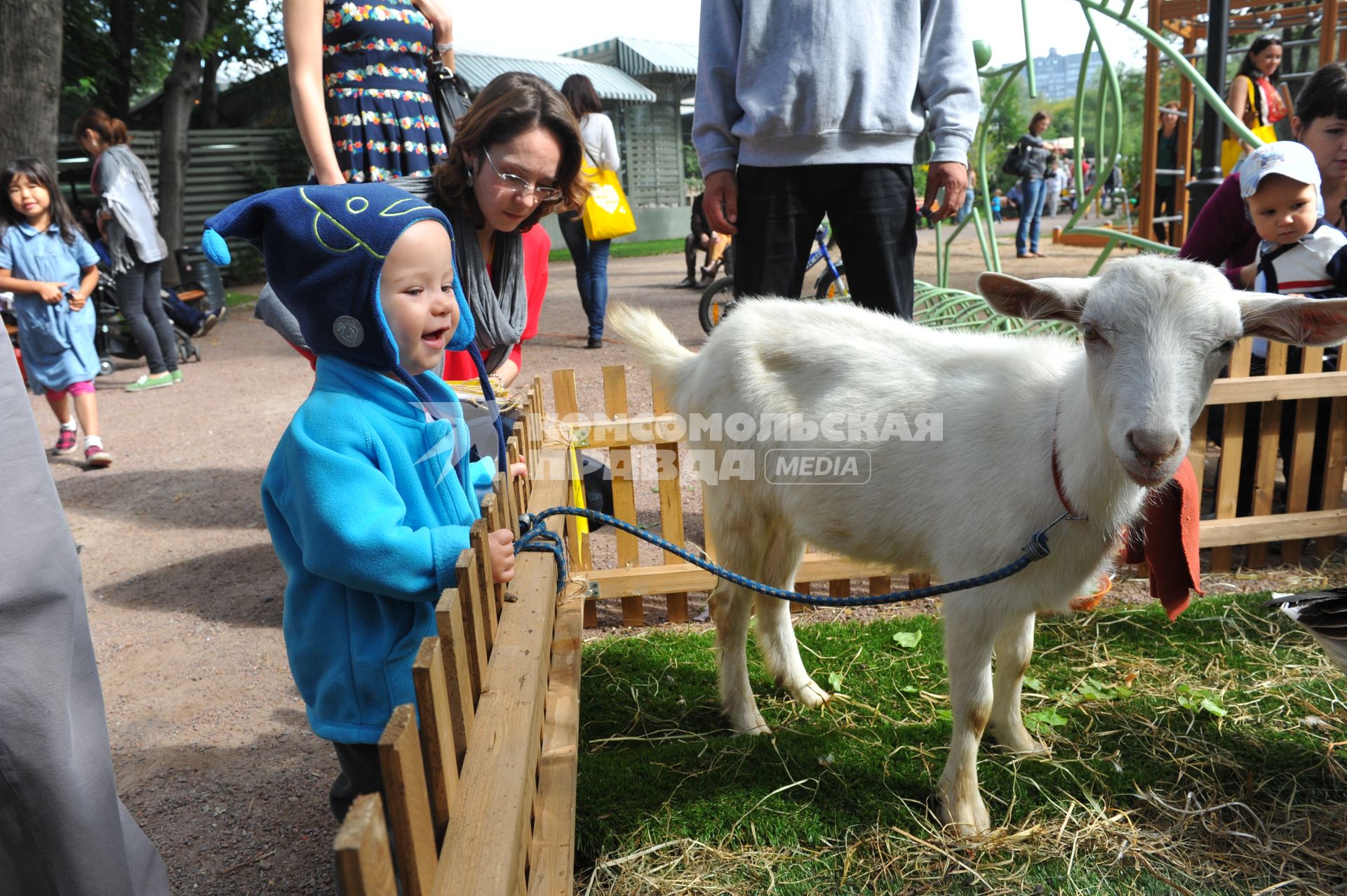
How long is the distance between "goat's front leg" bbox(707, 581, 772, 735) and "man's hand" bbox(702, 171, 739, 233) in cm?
127

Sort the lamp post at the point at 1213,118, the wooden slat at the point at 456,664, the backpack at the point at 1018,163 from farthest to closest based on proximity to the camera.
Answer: the backpack at the point at 1018,163 < the lamp post at the point at 1213,118 < the wooden slat at the point at 456,664

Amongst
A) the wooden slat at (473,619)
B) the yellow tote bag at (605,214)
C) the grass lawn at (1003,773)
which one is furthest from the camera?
the yellow tote bag at (605,214)

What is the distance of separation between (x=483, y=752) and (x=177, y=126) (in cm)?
1486

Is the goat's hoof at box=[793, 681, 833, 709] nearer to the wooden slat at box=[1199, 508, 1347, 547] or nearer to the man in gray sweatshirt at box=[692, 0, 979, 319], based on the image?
the man in gray sweatshirt at box=[692, 0, 979, 319]

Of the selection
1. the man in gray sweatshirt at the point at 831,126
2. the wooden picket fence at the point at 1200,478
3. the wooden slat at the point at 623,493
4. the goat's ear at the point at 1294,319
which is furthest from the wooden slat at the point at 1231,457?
the wooden slat at the point at 623,493

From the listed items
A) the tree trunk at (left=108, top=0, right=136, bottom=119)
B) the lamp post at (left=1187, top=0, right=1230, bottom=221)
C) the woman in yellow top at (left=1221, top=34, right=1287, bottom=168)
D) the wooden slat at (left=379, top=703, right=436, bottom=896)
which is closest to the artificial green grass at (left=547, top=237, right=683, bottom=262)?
the tree trunk at (left=108, top=0, right=136, bottom=119)

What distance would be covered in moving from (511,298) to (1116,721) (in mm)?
2217

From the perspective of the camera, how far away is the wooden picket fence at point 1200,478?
348 cm

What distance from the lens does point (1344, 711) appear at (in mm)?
2674

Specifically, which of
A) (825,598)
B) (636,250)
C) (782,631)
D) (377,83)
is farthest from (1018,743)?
(636,250)

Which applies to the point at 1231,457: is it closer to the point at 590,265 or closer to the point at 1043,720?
the point at 1043,720

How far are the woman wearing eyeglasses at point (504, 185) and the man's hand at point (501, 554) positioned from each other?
862 millimetres

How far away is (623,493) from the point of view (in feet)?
11.6

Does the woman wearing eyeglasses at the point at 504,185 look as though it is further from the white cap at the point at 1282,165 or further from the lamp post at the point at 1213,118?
the lamp post at the point at 1213,118
